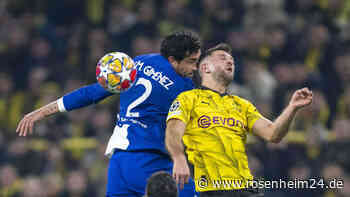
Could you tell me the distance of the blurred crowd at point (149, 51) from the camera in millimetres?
8453

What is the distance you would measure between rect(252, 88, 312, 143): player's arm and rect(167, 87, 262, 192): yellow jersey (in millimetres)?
108

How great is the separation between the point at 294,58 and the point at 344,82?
2.97ft

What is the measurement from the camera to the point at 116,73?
187 inches

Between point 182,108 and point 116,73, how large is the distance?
0.59 metres

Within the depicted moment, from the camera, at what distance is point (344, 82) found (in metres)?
9.27

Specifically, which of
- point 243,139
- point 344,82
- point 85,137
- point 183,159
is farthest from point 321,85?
point 183,159

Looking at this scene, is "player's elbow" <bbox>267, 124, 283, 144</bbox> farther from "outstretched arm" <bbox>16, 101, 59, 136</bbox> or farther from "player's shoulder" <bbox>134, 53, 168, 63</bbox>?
"outstretched arm" <bbox>16, 101, 59, 136</bbox>

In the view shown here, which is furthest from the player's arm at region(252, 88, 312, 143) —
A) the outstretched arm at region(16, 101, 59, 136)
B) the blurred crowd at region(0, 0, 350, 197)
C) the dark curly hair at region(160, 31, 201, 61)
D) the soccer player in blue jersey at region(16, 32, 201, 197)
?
the blurred crowd at region(0, 0, 350, 197)

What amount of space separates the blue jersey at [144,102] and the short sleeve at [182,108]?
0.63ft

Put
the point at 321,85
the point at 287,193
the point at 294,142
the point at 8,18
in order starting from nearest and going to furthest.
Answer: the point at 287,193 < the point at 294,142 < the point at 321,85 < the point at 8,18

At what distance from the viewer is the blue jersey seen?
4848 mm

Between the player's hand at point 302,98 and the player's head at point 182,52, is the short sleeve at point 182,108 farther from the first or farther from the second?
the player's hand at point 302,98

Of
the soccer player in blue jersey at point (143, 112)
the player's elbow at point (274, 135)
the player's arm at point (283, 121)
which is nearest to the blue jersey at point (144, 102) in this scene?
the soccer player in blue jersey at point (143, 112)

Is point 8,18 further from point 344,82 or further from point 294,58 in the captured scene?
point 344,82
